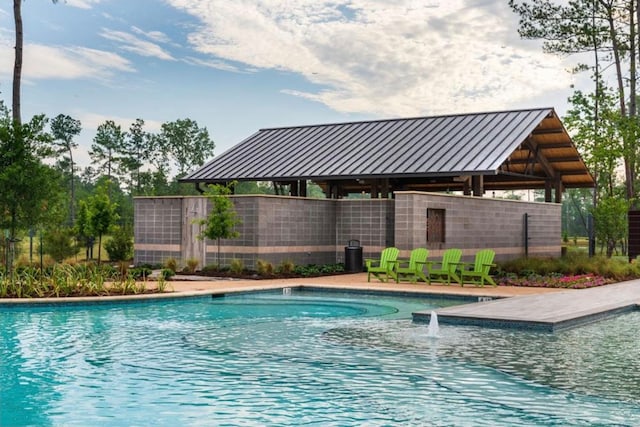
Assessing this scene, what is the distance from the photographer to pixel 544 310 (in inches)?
495

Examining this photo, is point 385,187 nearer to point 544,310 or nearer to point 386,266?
point 386,266

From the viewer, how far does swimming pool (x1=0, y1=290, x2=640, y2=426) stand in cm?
670

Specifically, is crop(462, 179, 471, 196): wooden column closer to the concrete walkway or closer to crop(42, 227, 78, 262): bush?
the concrete walkway

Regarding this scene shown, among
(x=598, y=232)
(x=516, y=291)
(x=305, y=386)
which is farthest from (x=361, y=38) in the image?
(x=305, y=386)

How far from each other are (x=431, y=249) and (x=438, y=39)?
351 inches

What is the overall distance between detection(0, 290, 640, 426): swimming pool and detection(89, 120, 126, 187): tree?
4713cm

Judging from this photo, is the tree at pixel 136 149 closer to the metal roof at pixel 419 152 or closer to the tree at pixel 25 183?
the metal roof at pixel 419 152

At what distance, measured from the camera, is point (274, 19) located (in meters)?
30.6

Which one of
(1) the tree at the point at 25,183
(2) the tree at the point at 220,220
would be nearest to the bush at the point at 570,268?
(2) the tree at the point at 220,220

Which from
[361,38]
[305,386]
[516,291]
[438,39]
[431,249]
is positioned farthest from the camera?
[361,38]

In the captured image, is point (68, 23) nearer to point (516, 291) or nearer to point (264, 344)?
point (516, 291)

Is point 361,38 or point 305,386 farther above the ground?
point 361,38

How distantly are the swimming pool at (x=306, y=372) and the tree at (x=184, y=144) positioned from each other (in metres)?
47.0

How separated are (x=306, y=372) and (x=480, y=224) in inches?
644
